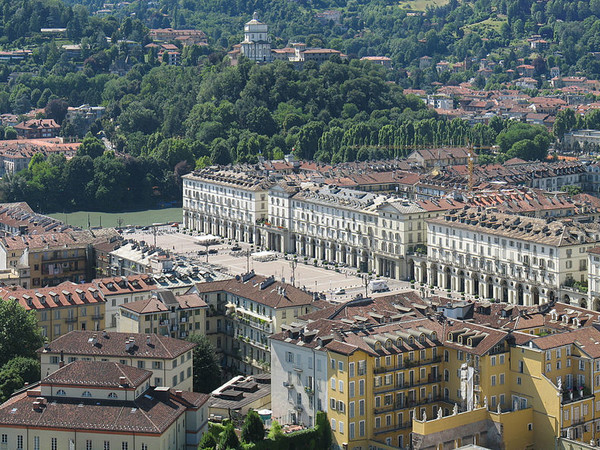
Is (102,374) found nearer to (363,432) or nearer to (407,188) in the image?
(363,432)

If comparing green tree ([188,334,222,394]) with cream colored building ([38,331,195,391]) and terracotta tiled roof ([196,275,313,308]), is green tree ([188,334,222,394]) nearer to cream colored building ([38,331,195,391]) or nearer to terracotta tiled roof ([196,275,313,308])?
cream colored building ([38,331,195,391])

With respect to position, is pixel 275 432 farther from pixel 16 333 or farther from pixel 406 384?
pixel 16 333

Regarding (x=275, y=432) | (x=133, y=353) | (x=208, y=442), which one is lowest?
(x=275, y=432)

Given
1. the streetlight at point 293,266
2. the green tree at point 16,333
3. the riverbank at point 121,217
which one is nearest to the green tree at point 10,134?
the riverbank at point 121,217

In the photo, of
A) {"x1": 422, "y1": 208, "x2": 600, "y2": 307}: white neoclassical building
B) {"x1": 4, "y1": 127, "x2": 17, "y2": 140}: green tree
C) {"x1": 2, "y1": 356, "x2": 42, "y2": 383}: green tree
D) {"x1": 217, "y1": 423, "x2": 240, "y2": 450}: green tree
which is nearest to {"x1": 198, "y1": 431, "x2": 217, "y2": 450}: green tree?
{"x1": 217, "y1": 423, "x2": 240, "y2": 450}: green tree

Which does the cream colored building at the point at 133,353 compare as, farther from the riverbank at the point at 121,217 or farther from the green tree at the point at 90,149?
the green tree at the point at 90,149


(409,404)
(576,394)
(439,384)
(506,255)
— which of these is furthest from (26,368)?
(506,255)
